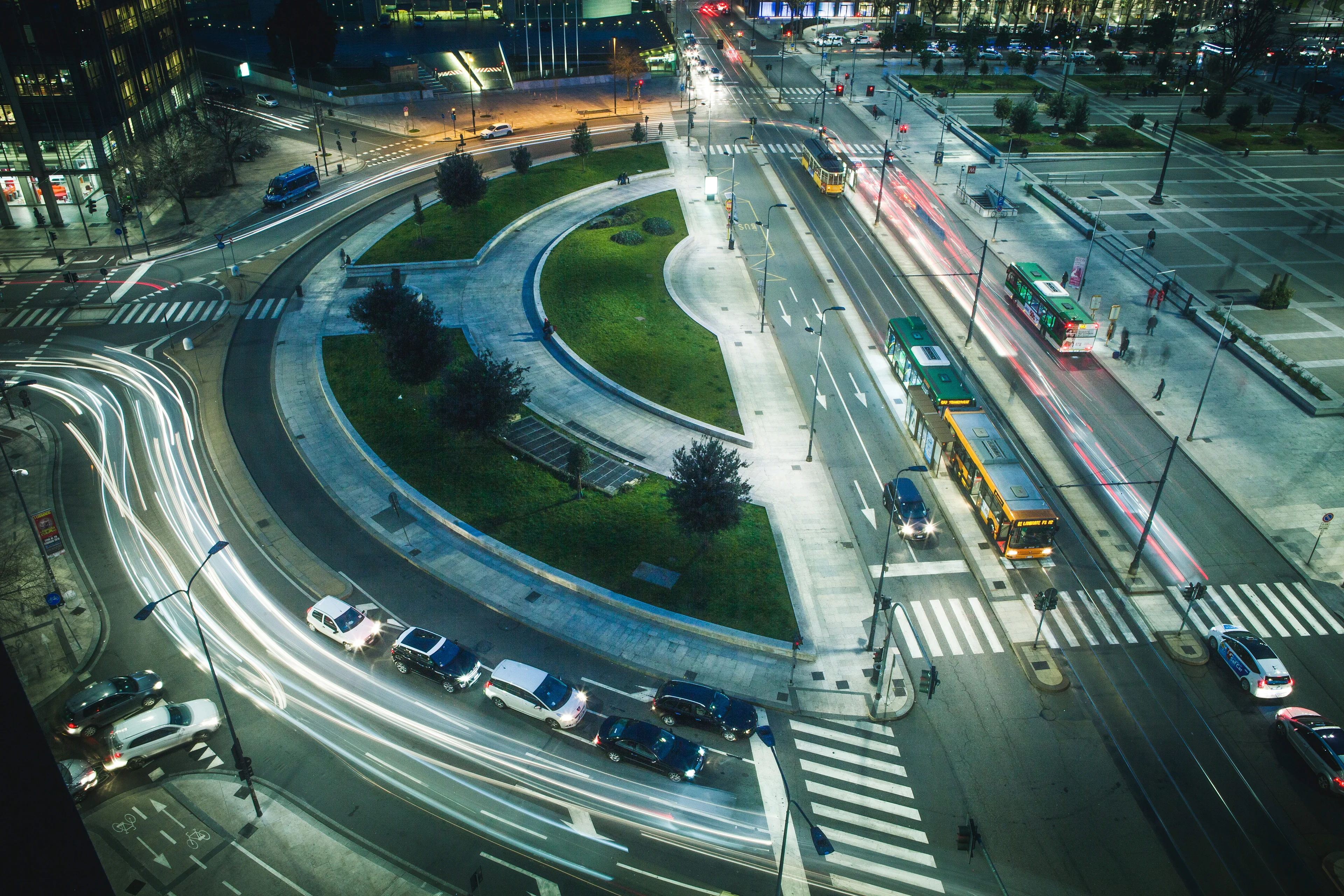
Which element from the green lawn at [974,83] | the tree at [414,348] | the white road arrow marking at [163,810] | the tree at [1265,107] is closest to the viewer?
the white road arrow marking at [163,810]

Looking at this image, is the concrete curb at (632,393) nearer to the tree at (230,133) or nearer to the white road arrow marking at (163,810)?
the white road arrow marking at (163,810)

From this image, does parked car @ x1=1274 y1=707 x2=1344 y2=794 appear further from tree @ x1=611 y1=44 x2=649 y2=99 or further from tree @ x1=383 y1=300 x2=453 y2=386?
tree @ x1=611 y1=44 x2=649 y2=99

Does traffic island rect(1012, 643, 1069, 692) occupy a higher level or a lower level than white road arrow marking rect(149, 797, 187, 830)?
higher

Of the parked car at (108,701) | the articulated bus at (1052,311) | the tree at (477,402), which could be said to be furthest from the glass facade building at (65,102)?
the articulated bus at (1052,311)

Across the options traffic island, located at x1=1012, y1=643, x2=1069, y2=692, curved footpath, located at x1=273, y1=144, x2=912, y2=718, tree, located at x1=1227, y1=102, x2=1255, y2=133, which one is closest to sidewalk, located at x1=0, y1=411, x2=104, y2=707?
curved footpath, located at x1=273, y1=144, x2=912, y2=718

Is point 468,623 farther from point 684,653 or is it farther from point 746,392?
point 746,392
